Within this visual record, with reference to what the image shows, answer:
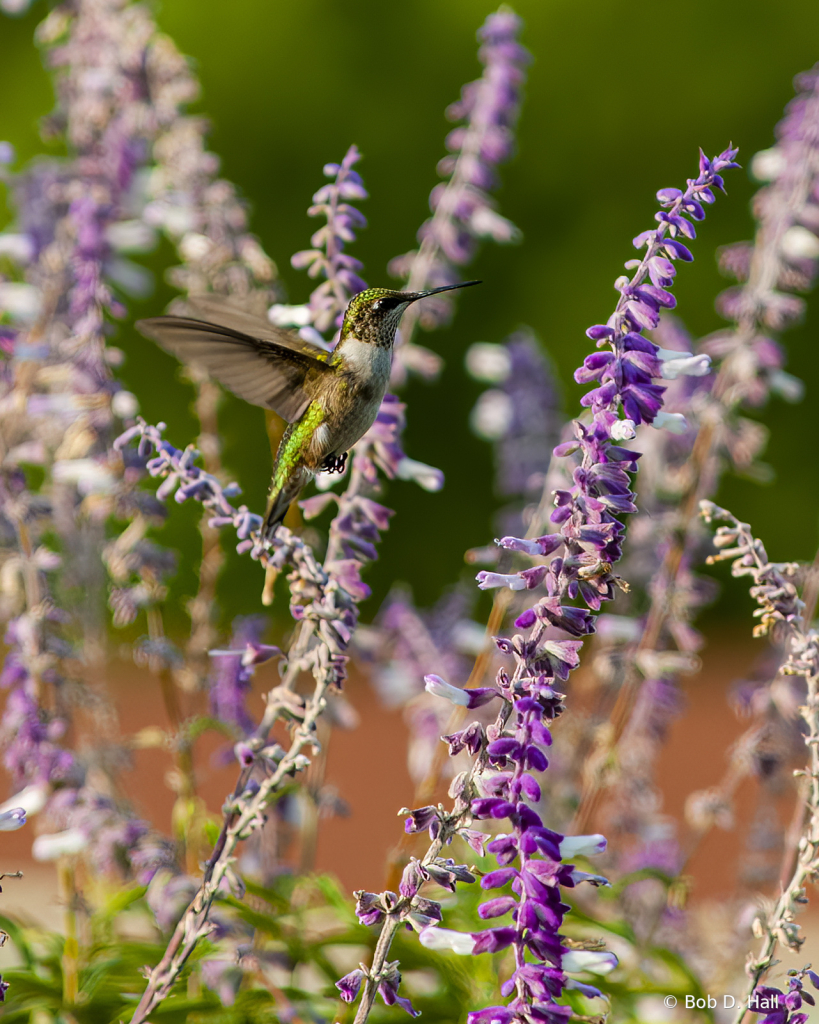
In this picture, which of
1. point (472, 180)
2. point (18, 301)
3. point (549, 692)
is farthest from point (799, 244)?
point (549, 692)

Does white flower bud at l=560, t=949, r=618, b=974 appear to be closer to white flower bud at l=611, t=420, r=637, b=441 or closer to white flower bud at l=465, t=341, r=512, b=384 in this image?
white flower bud at l=611, t=420, r=637, b=441

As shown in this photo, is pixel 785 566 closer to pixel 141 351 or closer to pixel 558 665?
pixel 558 665

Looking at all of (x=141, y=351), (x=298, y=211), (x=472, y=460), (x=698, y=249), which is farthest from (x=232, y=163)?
→ (x=698, y=249)

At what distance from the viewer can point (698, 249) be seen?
38.0 ft

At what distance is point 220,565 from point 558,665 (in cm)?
154

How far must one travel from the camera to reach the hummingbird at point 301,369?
6.28 ft

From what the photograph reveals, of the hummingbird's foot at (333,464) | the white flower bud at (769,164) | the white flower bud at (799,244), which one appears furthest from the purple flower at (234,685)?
the white flower bud at (769,164)

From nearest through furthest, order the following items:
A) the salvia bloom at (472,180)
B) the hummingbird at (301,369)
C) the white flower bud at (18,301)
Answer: the hummingbird at (301,369)
the white flower bud at (18,301)
the salvia bloom at (472,180)

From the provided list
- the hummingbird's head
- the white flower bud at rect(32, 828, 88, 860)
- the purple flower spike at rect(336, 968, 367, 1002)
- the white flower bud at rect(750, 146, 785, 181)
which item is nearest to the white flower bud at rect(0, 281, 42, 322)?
the hummingbird's head

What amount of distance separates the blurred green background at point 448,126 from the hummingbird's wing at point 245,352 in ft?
29.4

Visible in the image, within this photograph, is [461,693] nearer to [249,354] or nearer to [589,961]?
[589,961]

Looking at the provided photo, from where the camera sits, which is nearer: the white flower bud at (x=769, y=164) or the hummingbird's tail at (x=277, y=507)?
the hummingbird's tail at (x=277, y=507)

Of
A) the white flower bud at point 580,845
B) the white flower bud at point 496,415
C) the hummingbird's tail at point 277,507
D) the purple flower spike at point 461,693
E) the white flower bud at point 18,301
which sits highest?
Answer: the white flower bud at point 496,415

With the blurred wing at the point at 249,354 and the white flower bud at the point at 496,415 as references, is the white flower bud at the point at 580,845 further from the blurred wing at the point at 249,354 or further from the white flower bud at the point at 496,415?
the white flower bud at the point at 496,415
